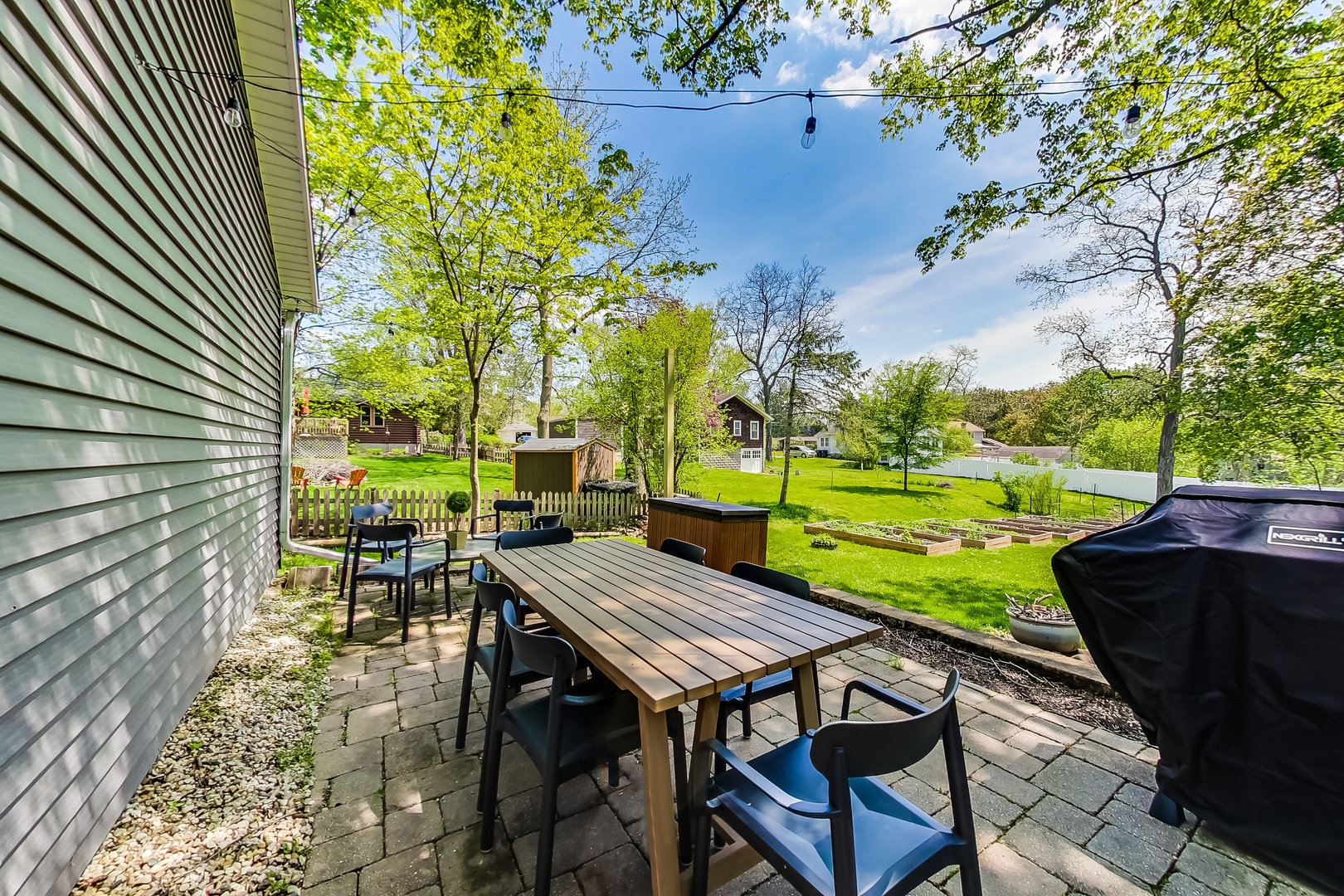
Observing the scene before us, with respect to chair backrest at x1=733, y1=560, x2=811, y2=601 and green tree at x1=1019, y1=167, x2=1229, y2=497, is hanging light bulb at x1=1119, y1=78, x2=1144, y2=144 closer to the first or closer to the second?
green tree at x1=1019, y1=167, x2=1229, y2=497

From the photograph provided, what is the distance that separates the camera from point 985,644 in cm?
343

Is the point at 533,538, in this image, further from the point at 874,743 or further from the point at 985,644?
the point at 985,644

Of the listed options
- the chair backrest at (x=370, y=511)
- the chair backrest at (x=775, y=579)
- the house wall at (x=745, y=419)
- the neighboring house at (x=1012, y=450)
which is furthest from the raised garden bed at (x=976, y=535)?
the neighboring house at (x=1012, y=450)

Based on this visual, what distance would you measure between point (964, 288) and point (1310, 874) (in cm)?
1339

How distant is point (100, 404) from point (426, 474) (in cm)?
1562

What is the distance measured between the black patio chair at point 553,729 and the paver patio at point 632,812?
0.15 metres

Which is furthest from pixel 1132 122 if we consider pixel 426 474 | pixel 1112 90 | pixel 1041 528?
pixel 426 474

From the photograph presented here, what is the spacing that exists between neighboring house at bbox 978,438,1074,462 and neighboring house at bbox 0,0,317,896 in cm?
4005

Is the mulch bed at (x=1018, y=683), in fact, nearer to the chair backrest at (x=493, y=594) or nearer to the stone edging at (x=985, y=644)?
the stone edging at (x=985, y=644)

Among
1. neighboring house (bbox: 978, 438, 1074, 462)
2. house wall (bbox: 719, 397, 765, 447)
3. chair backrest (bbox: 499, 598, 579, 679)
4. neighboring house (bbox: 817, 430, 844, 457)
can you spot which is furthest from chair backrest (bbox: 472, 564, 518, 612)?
neighboring house (bbox: 817, 430, 844, 457)

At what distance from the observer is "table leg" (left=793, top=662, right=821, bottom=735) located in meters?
1.88

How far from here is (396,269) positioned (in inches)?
392

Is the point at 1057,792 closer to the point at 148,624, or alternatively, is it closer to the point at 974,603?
the point at 974,603

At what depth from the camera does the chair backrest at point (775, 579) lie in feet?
7.84
